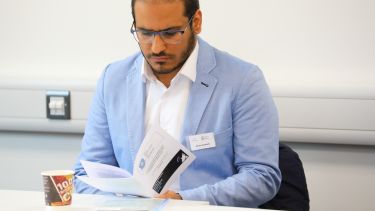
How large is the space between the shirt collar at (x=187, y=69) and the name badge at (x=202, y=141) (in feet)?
0.72

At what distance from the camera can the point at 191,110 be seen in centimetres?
216

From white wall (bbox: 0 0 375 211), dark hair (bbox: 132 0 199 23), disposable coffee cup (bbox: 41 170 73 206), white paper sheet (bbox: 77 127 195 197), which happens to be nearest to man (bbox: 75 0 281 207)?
dark hair (bbox: 132 0 199 23)

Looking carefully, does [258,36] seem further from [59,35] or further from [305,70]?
[59,35]

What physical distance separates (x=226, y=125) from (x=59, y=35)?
53.8 inches

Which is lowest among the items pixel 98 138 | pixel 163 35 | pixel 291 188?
pixel 291 188

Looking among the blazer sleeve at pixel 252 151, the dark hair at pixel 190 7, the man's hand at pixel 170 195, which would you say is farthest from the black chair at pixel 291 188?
the dark hair at pixel 190 7

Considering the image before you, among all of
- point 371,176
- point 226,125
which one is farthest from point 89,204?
point 371,176

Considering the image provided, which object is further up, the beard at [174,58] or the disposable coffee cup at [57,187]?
the beard at [174,58]

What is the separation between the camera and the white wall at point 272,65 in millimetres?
2744

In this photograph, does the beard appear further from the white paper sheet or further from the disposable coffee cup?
the disposable coffee cup

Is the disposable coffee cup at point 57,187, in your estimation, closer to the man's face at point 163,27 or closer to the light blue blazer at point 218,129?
the light blue blazer at point 218,129

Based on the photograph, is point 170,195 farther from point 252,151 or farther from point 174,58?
point 174,58

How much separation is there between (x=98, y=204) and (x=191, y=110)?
568 millimetres

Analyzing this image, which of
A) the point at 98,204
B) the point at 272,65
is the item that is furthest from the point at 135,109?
the point at 272,65
